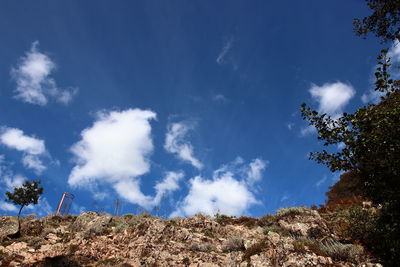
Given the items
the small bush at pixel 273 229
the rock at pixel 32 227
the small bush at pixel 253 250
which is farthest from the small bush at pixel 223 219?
the rock at pixel 32 227

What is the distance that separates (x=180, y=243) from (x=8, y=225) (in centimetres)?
1075

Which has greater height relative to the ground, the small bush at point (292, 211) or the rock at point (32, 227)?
the small bush at point (292, 211)

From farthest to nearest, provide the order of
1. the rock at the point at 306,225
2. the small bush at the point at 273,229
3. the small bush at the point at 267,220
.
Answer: the small bush at the point at 267,220 < the small bush at the point at 273,229 < the rock at the point at 306,225

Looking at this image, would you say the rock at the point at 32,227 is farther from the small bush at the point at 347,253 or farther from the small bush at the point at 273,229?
the small bush at the point at 347,253

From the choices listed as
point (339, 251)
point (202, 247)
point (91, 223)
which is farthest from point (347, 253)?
point (91, 223)

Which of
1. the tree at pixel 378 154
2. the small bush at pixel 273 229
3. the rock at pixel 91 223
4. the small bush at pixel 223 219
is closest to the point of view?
the tree at pixel 378 154

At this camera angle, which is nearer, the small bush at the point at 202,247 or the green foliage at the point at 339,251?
the green foliage at the point at 339,251

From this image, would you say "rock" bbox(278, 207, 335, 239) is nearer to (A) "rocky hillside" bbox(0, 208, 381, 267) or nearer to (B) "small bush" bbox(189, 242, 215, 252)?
(A) "rocky hillside" bbox(0, 208, 381, 267)

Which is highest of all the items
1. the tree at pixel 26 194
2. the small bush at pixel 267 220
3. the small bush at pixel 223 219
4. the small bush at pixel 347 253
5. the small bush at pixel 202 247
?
the tree at pixel 26 194

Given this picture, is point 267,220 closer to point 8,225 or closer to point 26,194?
point 8,225

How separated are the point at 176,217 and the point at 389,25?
1689 cm

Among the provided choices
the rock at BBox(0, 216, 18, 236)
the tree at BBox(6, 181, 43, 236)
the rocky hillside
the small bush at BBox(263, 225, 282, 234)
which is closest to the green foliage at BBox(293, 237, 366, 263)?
the rocky hillside

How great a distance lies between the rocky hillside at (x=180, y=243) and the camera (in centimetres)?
972

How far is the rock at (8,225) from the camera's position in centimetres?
1466
